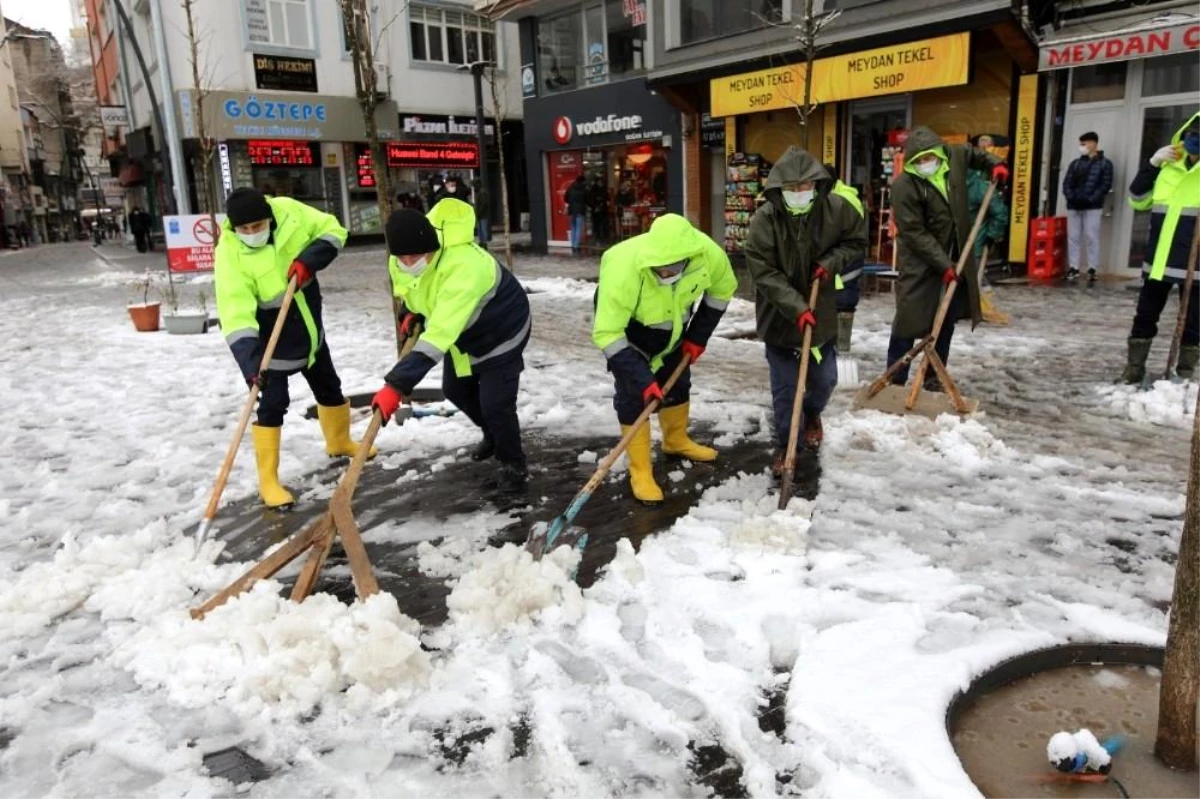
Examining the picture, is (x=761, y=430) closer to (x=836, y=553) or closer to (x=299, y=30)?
(x=836, y=553)

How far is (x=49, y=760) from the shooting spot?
2639mm

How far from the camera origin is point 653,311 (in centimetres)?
444

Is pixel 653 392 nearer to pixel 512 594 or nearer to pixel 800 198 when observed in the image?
pixel 800 198

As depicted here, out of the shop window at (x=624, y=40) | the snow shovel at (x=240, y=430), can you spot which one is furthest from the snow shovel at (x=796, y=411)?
the shop window at (x=624, y=40)

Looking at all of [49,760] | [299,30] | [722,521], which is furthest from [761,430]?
[299,30]

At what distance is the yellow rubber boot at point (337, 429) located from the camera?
5.27 metres

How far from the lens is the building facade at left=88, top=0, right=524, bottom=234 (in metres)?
22.9

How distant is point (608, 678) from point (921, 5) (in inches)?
460

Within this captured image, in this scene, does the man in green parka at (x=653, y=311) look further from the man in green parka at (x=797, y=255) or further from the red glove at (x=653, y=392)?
the man in green parka at (x=797, y=255)

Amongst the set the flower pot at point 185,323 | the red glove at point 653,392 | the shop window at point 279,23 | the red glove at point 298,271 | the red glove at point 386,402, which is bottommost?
the flower pot at point 185,323

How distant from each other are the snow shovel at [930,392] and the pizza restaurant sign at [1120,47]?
5937mm

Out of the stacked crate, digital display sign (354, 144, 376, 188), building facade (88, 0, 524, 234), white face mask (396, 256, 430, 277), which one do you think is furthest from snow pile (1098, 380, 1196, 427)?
digital display sign (354, 144, 376, 188)

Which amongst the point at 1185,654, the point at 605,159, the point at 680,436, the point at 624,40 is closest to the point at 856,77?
the point at 624,40

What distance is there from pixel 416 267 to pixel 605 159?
51.3 ft
